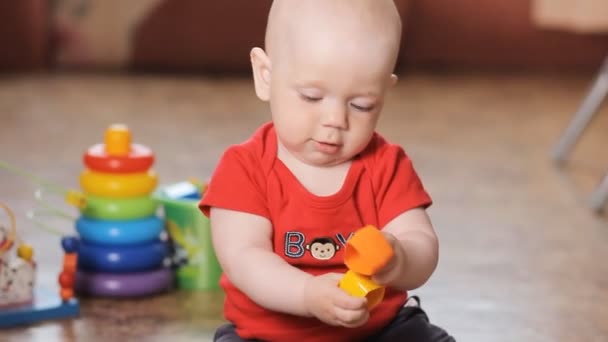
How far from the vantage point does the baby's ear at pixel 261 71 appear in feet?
3.40

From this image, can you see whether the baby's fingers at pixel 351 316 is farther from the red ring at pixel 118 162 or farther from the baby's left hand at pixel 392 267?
the red ring at pixel 118 162

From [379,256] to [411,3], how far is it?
2.71 metres

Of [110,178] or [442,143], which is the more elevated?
[110,178]

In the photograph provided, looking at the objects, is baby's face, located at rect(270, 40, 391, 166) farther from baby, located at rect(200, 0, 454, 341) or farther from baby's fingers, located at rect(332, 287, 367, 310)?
baby's fingers, located at rect(332, 287, 367, 310)

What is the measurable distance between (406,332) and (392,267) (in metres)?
0.18

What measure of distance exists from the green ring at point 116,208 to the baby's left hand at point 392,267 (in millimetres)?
547

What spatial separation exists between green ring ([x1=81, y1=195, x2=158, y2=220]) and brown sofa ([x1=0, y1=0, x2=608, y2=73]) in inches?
72.8

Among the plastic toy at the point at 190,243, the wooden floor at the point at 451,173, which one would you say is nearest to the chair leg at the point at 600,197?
the wooden floor at the point at 451,173

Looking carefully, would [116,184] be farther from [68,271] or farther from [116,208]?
[68,271]

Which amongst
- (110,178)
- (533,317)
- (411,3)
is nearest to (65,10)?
(411,3)

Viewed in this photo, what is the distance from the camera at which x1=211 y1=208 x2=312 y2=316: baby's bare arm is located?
96 cm

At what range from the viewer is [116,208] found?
139 cm

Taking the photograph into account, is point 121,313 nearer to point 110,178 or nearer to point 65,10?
point 110,178

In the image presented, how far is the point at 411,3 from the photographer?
3.50 meters
